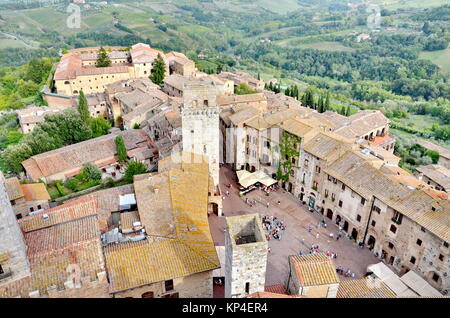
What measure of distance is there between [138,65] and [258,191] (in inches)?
2032

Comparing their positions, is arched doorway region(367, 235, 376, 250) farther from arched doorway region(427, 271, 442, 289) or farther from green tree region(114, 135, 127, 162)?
green tree region(114, 135, 127, 162)

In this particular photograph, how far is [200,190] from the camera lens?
40.5 metres

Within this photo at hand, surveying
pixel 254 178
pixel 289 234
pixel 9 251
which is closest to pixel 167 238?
pixel 9 251

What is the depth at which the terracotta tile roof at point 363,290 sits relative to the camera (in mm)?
27422

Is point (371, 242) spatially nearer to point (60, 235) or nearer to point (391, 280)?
point (391, 280)

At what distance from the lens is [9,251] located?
21922 millimetres

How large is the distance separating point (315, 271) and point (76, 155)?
4409 centimetres

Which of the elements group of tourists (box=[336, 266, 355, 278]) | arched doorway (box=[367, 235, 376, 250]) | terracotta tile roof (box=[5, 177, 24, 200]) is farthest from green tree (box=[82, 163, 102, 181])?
arched doorway (box=[367, 235, 376, 250])

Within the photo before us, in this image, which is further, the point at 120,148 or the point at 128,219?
the point at 120,148

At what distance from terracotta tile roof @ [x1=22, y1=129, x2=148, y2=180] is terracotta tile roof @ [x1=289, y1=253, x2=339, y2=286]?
133 ft

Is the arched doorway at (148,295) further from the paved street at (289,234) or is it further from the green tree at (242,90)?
the green tree at (242,90)

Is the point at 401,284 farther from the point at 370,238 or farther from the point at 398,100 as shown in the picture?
the point at 398,100

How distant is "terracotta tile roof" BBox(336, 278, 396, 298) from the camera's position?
2742 cm
